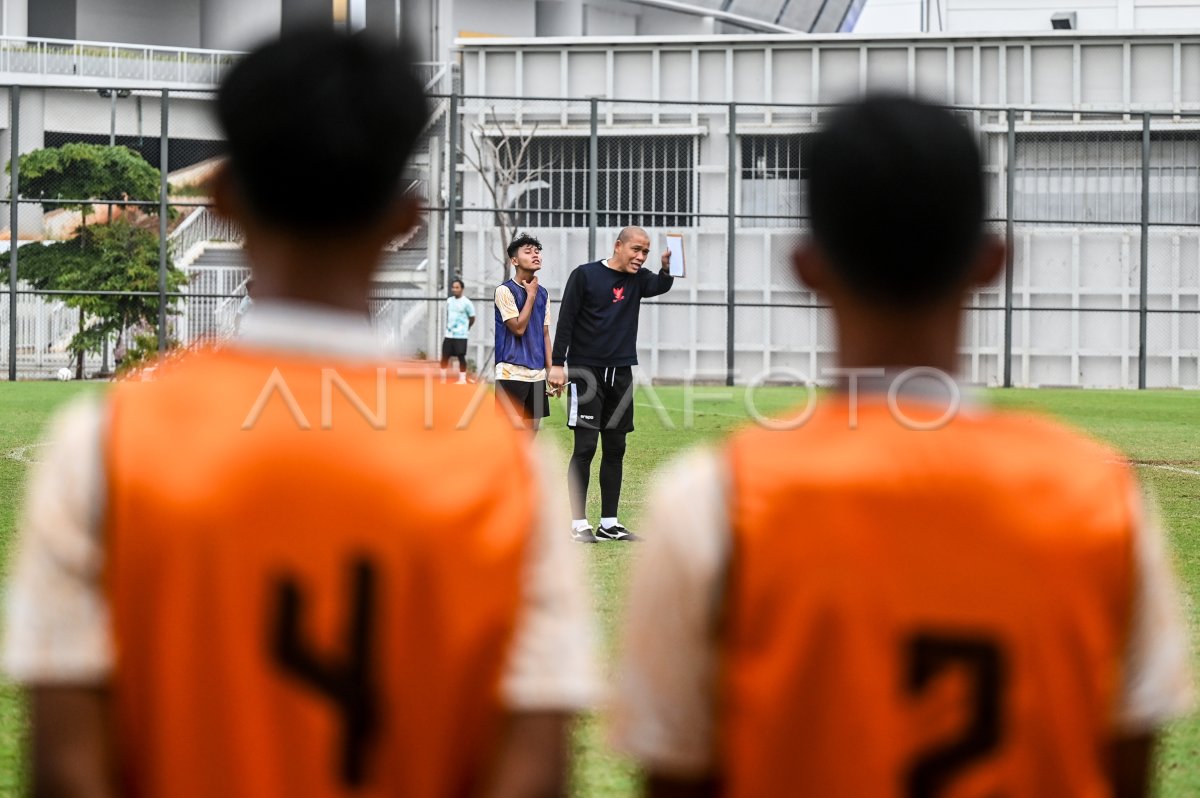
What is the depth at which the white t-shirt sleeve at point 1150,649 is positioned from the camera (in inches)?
67.4

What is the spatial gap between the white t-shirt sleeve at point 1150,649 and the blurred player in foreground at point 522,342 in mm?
8288

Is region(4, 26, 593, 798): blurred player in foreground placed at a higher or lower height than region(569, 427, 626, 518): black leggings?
higher

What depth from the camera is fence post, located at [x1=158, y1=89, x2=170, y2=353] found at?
25.4 meters

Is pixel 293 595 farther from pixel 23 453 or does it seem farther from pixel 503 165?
pixel 503 165

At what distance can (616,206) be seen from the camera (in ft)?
93.1

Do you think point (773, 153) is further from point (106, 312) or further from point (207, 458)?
point (207, 458)

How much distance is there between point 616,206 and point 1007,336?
6768mm

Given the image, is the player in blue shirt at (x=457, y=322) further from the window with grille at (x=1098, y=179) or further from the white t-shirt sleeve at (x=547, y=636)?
the white t-shirt sleeve at (x=547, y=636)

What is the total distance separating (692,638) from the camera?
167cm

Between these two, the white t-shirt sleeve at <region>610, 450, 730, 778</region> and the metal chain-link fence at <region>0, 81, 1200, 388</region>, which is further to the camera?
the metal chain-link fence at <region>0, 81, 1200, 388</region>

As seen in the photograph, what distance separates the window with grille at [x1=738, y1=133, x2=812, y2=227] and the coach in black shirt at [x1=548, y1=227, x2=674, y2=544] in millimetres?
19609

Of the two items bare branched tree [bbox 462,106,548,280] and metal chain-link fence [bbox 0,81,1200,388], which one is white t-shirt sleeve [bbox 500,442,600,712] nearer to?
metal chain-link fence [bbox 0,81,1200,388]

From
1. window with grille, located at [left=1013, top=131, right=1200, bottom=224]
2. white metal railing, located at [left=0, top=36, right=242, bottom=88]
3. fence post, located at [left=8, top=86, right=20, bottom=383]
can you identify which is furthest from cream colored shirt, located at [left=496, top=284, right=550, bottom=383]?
white metal railing, located at [left=0, top=36, right=242, bottom=88]

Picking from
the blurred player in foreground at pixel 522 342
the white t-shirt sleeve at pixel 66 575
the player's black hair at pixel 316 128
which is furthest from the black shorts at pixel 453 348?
the white t-shirt sleeve at pixel 66 575
